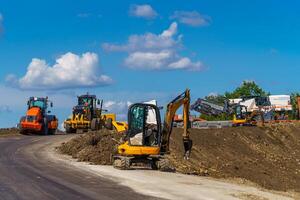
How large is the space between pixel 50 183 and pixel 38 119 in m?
30.2

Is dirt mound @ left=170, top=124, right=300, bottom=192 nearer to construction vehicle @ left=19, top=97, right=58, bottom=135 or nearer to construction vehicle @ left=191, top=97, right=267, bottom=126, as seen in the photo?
construction vehicle @ left=191, top=97, right=267, bottom=126

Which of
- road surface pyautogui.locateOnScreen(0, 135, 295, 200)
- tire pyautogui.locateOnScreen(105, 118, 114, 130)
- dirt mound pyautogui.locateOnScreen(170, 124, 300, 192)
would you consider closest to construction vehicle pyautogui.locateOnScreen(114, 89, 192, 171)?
road surface pyautogui.locateOnScreen(0, 135, 295, 200)

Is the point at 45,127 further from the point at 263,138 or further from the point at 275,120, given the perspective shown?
the point at 275,120

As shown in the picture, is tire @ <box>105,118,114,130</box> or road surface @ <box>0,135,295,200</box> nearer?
road surface @ <box>0,135,295,200</box>

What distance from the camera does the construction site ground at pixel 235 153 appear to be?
26.6 metres

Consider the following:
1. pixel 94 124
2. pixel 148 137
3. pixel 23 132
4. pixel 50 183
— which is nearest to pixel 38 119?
pixel 23 132

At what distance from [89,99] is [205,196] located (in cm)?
3293

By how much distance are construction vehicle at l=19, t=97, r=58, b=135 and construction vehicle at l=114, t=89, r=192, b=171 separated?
24.5 metres

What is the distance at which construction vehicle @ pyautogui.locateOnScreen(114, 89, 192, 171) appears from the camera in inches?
870

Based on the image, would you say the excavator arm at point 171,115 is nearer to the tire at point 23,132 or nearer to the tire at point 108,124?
the tire at point 108,124

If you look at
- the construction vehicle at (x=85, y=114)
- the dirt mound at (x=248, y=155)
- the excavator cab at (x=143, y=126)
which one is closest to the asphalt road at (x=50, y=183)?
the excavator cab at (x=143, y=126)

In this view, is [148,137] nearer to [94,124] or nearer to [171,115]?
[171,115]

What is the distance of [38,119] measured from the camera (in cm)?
4603

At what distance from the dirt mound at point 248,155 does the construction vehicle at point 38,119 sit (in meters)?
13.8
